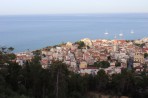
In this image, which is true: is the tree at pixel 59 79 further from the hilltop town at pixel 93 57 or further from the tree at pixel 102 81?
the hilltop town at pixel 93 57

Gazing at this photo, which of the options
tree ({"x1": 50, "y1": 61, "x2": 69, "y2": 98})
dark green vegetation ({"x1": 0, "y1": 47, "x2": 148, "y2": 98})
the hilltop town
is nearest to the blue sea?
the hilltop town

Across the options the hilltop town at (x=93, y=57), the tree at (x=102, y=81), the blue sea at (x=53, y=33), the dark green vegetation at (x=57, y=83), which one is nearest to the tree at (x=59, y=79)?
the dark green vegetation at (x=57, y=83)

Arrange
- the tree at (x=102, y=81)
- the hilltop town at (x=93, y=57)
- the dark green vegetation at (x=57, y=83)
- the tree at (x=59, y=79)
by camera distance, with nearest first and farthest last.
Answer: the tree at (x=59, y=79) → the dark green vegetation at (x=57, y=83) → the tree at (x=102, y=81) → the hilltop town at (x=93, y=57)

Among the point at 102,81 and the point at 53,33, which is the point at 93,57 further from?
the point at 53,33

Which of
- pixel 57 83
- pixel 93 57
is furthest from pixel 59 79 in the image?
pixel 93 57

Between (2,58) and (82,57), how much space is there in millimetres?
15276

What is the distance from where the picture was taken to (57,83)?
864 cm

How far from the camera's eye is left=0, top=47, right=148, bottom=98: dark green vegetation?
342 inches

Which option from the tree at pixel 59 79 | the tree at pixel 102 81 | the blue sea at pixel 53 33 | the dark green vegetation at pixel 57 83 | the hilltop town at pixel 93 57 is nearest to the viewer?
the tree at pixel 59 79

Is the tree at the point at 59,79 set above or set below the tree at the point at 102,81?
above


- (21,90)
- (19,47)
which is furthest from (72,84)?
(19,47)

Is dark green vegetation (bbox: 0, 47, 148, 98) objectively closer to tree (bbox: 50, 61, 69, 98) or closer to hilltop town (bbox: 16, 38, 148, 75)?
tree (bbox: 50, 61, 69, 98)

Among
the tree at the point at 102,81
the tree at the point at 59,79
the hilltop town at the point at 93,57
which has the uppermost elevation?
the tree at the point at 59,79

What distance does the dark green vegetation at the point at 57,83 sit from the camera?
8.70m
